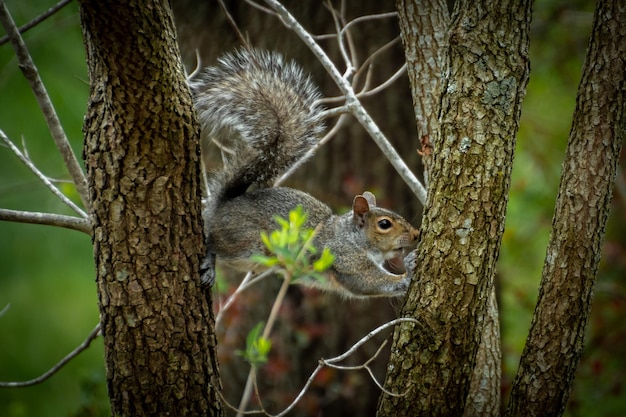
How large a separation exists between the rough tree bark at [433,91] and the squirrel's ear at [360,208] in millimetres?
608

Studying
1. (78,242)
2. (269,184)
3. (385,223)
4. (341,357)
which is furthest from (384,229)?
(78,242)

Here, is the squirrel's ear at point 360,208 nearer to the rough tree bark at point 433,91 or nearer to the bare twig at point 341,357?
the rough tree bark at point 433,91

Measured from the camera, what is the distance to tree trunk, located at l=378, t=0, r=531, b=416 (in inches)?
75.4

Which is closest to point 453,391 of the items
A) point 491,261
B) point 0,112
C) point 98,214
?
point 491,261

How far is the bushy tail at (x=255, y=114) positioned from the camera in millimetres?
2633

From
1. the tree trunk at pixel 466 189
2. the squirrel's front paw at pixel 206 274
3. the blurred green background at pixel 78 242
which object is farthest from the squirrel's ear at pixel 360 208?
the blurred green background at pixel 78 242

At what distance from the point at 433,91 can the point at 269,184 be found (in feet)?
3.17

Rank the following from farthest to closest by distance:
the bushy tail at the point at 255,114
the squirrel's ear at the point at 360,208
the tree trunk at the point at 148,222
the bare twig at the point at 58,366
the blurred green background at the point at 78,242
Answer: the blurred green background at the point at 78,242 → the squirrel's ear at the point at 360,208 → the bushy tail at the point at 255,114 → the bare twig at the point at 58,366 → the tree trunk at the point at 148,222

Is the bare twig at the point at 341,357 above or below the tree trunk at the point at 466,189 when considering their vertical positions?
below

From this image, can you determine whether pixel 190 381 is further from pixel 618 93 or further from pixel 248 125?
pixel 618 93

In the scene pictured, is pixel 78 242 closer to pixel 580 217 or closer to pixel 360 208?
pixel 360 208

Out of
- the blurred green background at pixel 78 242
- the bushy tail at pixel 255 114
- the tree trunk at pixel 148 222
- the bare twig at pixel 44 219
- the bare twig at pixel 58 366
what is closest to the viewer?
the tree trunk at pixel 148 222

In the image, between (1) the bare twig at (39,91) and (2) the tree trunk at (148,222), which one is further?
(1) the bare twig at (39,91)

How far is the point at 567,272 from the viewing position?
2061 millimetres
